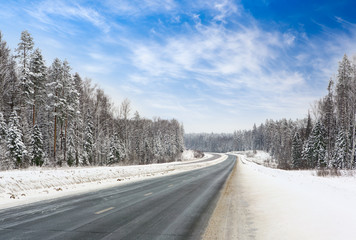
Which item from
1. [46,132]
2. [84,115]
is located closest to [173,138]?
[84,115]

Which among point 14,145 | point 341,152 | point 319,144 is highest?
point 14,145

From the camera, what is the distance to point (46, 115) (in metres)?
35.6

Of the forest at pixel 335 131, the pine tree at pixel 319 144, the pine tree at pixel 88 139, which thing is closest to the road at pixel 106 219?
the pine tree at pixel 88 139

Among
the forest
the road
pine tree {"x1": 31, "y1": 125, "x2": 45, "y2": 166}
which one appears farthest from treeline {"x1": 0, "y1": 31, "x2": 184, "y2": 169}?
the forest

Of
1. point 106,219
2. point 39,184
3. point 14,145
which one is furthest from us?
point 14,145

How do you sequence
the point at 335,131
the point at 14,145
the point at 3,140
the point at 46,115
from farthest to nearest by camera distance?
the point at 335,131 < the point at 46,115 < the point at 14,145 < the point at 3,140

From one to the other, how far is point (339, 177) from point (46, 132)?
139 feet

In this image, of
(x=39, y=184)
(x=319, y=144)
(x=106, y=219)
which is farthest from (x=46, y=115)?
(x=319, y=144)

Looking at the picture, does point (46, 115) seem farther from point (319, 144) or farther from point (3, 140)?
point (319, 144)

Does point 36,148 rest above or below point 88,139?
below

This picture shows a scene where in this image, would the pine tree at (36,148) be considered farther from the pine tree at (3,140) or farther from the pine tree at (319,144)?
the pine tree at (319,144)

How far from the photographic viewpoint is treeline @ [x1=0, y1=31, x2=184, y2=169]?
25.3m

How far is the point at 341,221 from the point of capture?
531 cm

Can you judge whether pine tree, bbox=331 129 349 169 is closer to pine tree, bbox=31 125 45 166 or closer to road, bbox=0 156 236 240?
road, bbox=0 156 236 240
